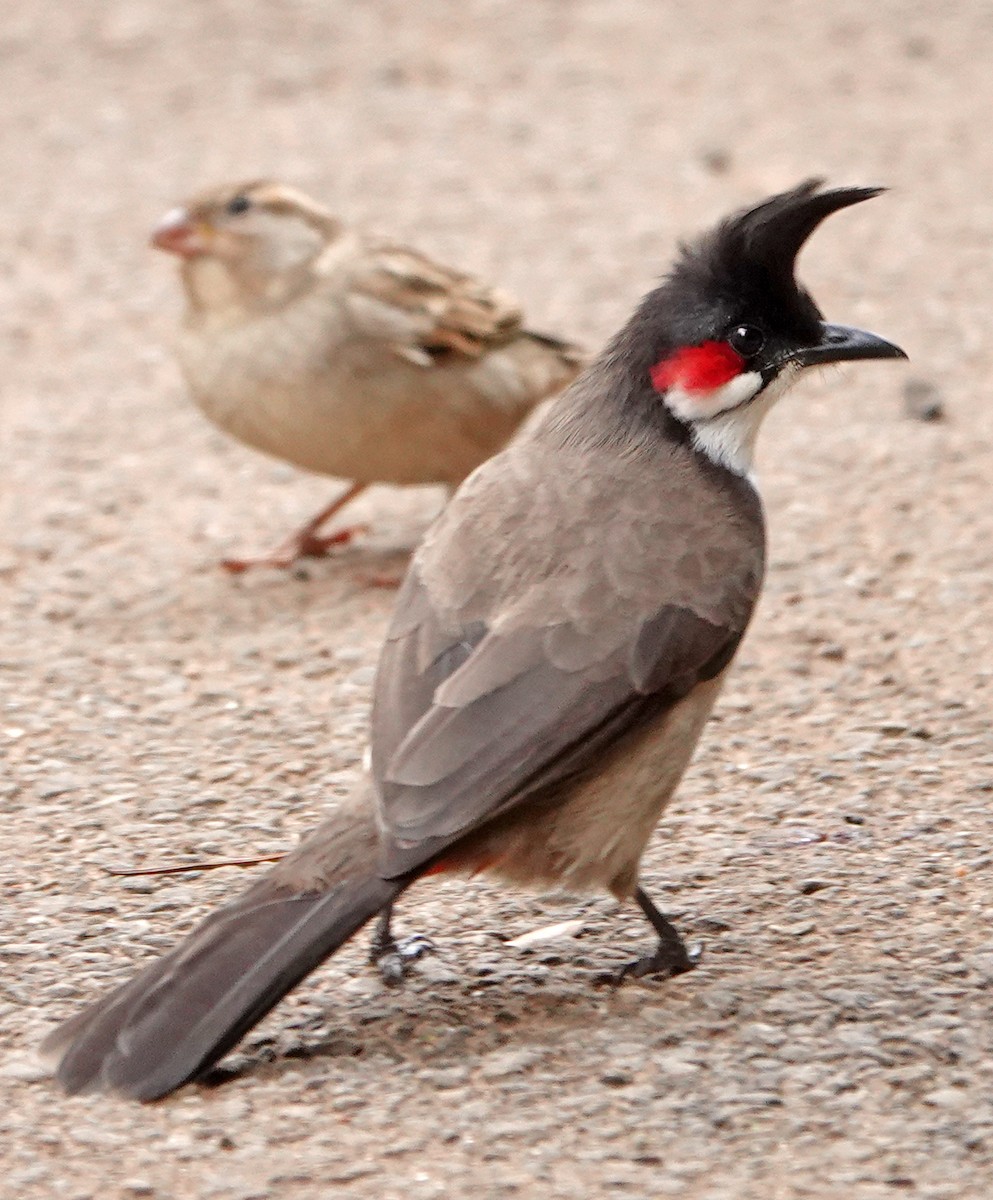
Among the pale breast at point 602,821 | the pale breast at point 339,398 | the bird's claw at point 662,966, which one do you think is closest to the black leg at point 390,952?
the pale breast at point 602,821

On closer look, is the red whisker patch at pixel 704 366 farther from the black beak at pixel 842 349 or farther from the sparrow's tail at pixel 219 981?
the sparrow's tail at pixel 219 981

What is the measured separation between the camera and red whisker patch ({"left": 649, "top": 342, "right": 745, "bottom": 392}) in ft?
14.6

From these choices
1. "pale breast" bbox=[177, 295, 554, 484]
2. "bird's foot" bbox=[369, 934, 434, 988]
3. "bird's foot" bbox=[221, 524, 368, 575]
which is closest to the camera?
"bird's foot" bbox=[369, 934, 434, 988]

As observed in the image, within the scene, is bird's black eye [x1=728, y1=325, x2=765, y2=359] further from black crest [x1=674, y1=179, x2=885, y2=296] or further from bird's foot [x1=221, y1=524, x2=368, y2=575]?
bird's foot [x1=221, y1=524, x2=368, y2=575]

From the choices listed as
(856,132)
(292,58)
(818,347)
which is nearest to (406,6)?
(292,58)

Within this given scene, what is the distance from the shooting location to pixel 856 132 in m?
11.0

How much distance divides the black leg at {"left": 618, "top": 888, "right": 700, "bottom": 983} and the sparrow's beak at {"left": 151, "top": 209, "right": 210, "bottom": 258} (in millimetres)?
3483

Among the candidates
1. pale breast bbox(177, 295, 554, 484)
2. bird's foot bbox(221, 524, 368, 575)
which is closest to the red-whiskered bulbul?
pale breast bbox(177, 295, 554, 484)

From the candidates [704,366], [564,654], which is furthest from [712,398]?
[564,654]

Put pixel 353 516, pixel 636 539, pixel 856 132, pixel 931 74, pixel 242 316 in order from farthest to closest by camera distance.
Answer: pixel 931 74 < pixel 856 132 < pixel 353 516 < pixel 242 316 < pixel 636 539

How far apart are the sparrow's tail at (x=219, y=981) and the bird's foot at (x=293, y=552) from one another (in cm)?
303

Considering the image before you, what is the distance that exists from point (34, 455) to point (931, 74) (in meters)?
6.38

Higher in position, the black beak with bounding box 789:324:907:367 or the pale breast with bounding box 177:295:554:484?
the black beak with bounding box 789:324:907:367

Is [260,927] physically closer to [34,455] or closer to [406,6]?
[34,455]
